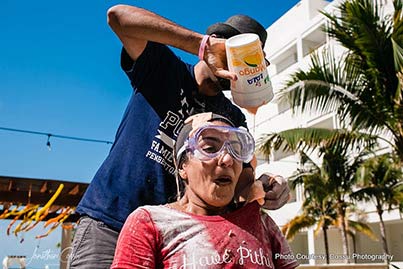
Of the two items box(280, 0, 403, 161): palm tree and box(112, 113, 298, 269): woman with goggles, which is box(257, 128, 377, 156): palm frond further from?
box(112, 113, 298, 269): woman with goggles

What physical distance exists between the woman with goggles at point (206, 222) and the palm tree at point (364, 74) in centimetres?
531

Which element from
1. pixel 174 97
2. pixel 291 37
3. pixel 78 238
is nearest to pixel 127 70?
pixel 174 97

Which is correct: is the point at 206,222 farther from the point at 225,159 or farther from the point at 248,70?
the point at 248,70

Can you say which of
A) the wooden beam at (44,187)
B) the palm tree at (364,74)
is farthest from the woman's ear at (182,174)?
the wooden beam at (44,187)

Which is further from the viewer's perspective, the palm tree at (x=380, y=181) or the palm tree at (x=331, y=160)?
the palm tree at (x=380, y=181)

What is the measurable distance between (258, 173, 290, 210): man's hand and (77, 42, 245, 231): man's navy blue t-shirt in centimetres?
47

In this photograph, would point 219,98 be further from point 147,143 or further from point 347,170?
point 347,170

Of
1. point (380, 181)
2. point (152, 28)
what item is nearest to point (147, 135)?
point (152, 28)

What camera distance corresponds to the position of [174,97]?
2.29 m

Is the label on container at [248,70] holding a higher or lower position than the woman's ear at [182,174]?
higher

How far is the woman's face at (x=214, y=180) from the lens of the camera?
5.88 ft

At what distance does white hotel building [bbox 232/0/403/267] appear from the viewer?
1034 inches

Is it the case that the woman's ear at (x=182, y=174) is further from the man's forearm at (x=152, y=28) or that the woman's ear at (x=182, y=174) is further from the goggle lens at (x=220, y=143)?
the man's forearm at (x=152, y=28)

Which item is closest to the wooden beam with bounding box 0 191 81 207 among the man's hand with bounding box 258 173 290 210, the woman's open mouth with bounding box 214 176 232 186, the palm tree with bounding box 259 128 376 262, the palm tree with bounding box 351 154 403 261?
the palm tree with bounding box 259 128 376 262
